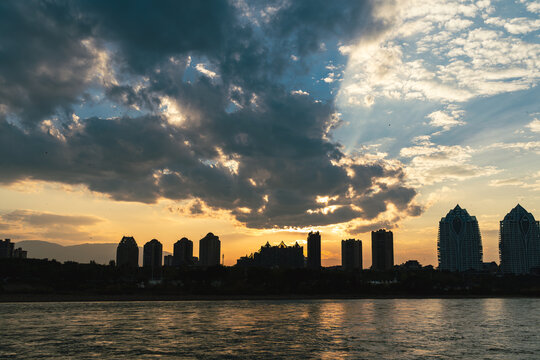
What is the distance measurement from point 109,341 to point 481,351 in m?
56.9

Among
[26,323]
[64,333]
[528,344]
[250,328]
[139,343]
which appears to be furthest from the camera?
[26,323]

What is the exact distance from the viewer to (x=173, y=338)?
78.7 meters

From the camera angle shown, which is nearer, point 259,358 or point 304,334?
point 259,358

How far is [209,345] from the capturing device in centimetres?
7050

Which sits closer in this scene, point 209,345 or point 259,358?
point 259,358

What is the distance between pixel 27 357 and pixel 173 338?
2495 centimetres

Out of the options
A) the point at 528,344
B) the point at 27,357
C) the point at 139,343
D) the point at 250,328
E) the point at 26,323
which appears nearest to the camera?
the point at 27,357

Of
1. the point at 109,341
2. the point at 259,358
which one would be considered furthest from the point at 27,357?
the point at 259,358

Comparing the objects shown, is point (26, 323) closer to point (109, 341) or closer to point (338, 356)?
point (109, 341)

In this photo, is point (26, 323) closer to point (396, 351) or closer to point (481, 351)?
point (396, 351)

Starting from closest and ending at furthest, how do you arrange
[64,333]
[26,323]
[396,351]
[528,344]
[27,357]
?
[27,357] < [396,351] < [528,344] < [64,333] < [26,323]

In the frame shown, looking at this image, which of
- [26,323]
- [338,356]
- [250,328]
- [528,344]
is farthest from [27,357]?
[528,344]

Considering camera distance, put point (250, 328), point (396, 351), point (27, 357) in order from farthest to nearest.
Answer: point (250, 328) → point (396, 351) → point (27, 357)

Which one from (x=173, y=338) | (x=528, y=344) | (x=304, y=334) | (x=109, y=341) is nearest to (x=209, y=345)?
(x=173, y=338)
